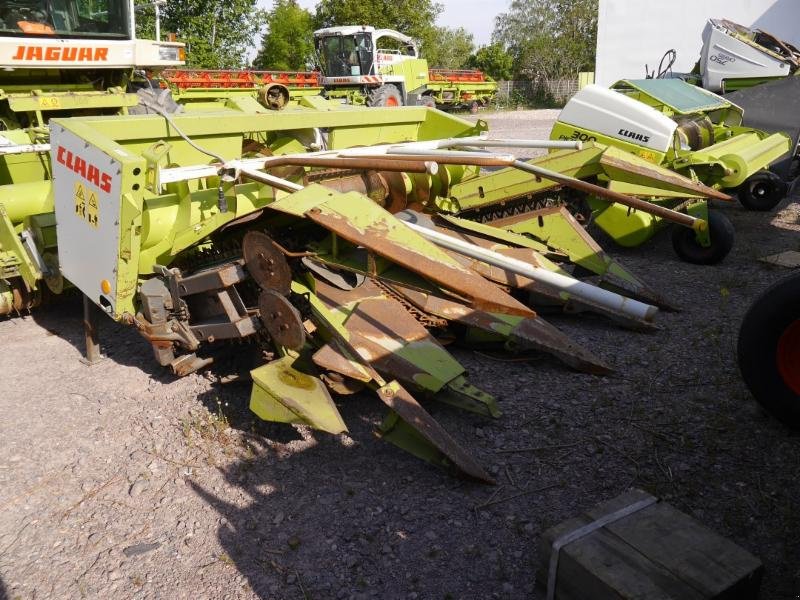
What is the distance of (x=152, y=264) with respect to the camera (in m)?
3.19

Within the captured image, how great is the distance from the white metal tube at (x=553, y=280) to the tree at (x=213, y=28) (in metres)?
10.8

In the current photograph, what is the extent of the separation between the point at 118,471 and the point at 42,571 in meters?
0.55

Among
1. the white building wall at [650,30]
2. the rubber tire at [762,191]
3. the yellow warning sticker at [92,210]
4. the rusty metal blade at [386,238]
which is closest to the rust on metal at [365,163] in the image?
the rusty metal blade at [386,238]

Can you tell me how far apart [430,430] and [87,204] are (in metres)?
1.91

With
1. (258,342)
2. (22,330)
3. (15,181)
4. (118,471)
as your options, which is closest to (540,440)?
(258,342)

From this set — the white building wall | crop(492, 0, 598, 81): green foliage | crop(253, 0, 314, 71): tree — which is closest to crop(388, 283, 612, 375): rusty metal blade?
the white building wall

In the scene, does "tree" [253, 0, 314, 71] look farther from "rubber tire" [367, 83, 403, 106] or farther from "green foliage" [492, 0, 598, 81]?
"rubber tire" [367, 83, 403, 106]

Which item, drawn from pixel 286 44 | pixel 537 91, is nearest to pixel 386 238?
pixel 286 44

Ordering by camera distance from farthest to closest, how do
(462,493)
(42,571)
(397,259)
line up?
(397,259), (462,493), (42,571)

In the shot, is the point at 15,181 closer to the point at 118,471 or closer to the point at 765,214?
the point at 118,471

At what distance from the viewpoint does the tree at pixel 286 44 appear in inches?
1110

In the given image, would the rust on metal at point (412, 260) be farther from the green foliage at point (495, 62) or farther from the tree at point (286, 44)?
the green foliage at point (495, 62)

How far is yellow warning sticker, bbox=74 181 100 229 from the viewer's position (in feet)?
9.68

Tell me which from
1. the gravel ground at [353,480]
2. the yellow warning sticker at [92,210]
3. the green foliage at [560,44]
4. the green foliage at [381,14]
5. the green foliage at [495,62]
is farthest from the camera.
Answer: the green foliage at [560,44]
